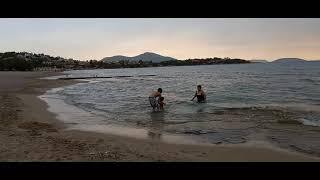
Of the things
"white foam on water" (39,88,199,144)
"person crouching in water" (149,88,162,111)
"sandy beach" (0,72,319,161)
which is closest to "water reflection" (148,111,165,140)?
"white foam on water" (39,88,199,144)

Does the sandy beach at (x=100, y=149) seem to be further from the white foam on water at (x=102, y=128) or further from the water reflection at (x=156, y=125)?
the water reflection at (x=156, y=125)

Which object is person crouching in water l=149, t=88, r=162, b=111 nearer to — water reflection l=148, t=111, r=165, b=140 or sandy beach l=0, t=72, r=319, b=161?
water reflection l=148, t=111, r=165, b=140

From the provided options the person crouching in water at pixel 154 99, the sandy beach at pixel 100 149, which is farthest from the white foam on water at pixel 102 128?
the person crouching in water at pixel 154 99

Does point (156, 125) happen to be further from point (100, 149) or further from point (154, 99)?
point (100, 149)

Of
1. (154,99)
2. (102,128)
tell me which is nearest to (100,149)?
(102,128)

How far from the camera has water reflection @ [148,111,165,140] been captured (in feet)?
33.0

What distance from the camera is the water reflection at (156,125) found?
10.1 meters

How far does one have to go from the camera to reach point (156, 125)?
12.0 m
